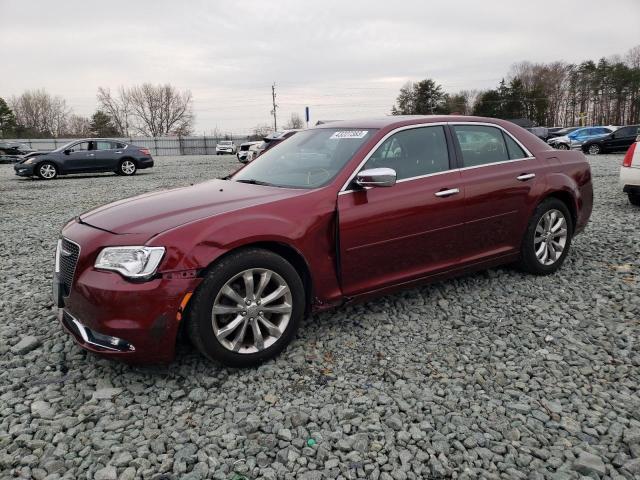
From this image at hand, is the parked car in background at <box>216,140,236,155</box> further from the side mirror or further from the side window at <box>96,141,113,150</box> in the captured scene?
the side mirror

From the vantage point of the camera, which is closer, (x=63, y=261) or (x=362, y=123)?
(x=63, y=261)

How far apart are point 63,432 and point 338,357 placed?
168cm

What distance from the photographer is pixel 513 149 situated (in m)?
4.59

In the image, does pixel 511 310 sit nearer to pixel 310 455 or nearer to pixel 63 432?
pixel 310 455

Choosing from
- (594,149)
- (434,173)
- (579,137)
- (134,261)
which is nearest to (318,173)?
(434,173)

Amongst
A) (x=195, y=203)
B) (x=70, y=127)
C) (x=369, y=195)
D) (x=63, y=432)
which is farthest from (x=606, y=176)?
(x=70, y=127)

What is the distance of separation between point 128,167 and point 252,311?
18.0m

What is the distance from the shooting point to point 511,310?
4043 mm

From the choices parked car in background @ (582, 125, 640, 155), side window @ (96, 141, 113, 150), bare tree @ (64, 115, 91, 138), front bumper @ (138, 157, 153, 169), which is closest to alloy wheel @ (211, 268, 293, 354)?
side window @ (96, 141, 113, 150)

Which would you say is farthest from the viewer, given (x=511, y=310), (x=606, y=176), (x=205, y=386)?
(x=606, y=176)

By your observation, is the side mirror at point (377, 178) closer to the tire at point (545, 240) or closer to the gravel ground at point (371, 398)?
the gravel ground at point (371, 398)

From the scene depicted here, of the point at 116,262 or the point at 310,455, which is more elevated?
the point at 116,262

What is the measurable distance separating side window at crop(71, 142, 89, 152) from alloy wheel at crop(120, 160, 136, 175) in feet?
4.66

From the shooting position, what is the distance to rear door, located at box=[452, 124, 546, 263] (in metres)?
4.13
